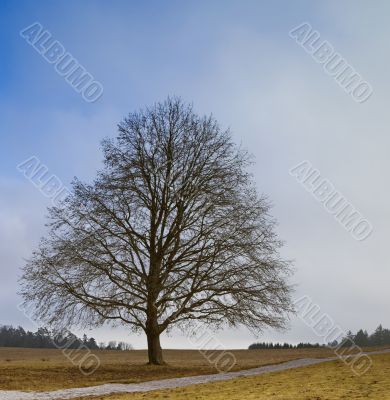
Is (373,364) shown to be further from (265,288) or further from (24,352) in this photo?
(24,352)

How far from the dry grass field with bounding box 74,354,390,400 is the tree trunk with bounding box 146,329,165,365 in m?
6.56

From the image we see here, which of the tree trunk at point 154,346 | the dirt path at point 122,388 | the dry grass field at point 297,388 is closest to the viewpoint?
the dry grass field at point 297,388

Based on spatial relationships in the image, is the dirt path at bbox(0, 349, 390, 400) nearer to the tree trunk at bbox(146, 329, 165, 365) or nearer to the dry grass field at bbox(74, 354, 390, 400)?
the dry grass field at bbox(74, 354, 390, 400)

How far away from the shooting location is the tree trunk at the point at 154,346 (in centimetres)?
2525

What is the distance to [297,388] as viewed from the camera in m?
16.6

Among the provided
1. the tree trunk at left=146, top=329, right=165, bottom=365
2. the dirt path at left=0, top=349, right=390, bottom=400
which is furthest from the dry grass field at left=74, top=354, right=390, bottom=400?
the tree trunk at left=146, top=329, right=165, bottom=365

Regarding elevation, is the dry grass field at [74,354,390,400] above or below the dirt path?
below

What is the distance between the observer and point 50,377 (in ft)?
72.2

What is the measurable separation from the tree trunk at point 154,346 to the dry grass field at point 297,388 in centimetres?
656

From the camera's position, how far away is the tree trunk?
25250mm

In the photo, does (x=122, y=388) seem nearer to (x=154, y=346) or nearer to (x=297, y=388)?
(x=297, y=388)

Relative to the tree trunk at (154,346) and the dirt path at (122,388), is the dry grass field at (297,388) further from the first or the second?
the tree trunk at (154,346)

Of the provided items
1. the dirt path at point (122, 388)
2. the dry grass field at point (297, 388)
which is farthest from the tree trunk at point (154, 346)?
the dry grass field at point (297, 388)

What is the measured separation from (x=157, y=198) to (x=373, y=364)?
12.3 meters
